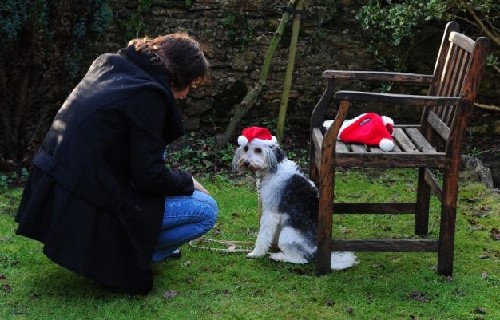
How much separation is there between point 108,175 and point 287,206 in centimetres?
124

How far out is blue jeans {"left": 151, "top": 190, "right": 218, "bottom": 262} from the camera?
442cm

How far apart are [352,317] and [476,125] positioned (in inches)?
173

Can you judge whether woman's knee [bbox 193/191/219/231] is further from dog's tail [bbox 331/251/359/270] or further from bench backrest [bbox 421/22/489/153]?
bench backrest [bbox 421/22/489/153]

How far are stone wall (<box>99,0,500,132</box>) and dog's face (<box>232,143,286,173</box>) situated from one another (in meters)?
3.08

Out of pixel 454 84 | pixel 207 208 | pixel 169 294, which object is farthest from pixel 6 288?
pixel 454 84

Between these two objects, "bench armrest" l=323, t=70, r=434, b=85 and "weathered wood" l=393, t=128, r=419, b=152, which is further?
"bench armrest" l=323, t=70, r=434, b=85

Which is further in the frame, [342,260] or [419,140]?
[419,140]

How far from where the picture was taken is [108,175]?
4102 mm

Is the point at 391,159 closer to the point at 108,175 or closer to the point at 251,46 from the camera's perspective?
the point at 108,175

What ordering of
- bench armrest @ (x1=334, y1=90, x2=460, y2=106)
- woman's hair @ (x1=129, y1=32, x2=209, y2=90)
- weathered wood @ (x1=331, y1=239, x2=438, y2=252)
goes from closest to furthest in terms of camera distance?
woman's hair @ (x1=129, y1=32, x2=209, y2=90), bench armrest @ (x1=334, y1=90, x2=460, y2=106), weathered wood @ (x1=331, y1=239, x2=438, y2=252)

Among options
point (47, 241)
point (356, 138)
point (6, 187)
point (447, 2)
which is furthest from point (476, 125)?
point (47, 241)

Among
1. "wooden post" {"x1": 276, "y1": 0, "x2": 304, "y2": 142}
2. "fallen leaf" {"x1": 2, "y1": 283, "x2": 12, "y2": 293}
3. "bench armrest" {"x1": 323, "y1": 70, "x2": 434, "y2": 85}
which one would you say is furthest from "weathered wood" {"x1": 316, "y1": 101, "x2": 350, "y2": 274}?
"wooden post" {"x1": 276, "y1": 0, "x2": 304, "y2": 142}

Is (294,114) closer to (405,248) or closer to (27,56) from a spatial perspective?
(27,56)

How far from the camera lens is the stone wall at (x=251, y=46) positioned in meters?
7.62
